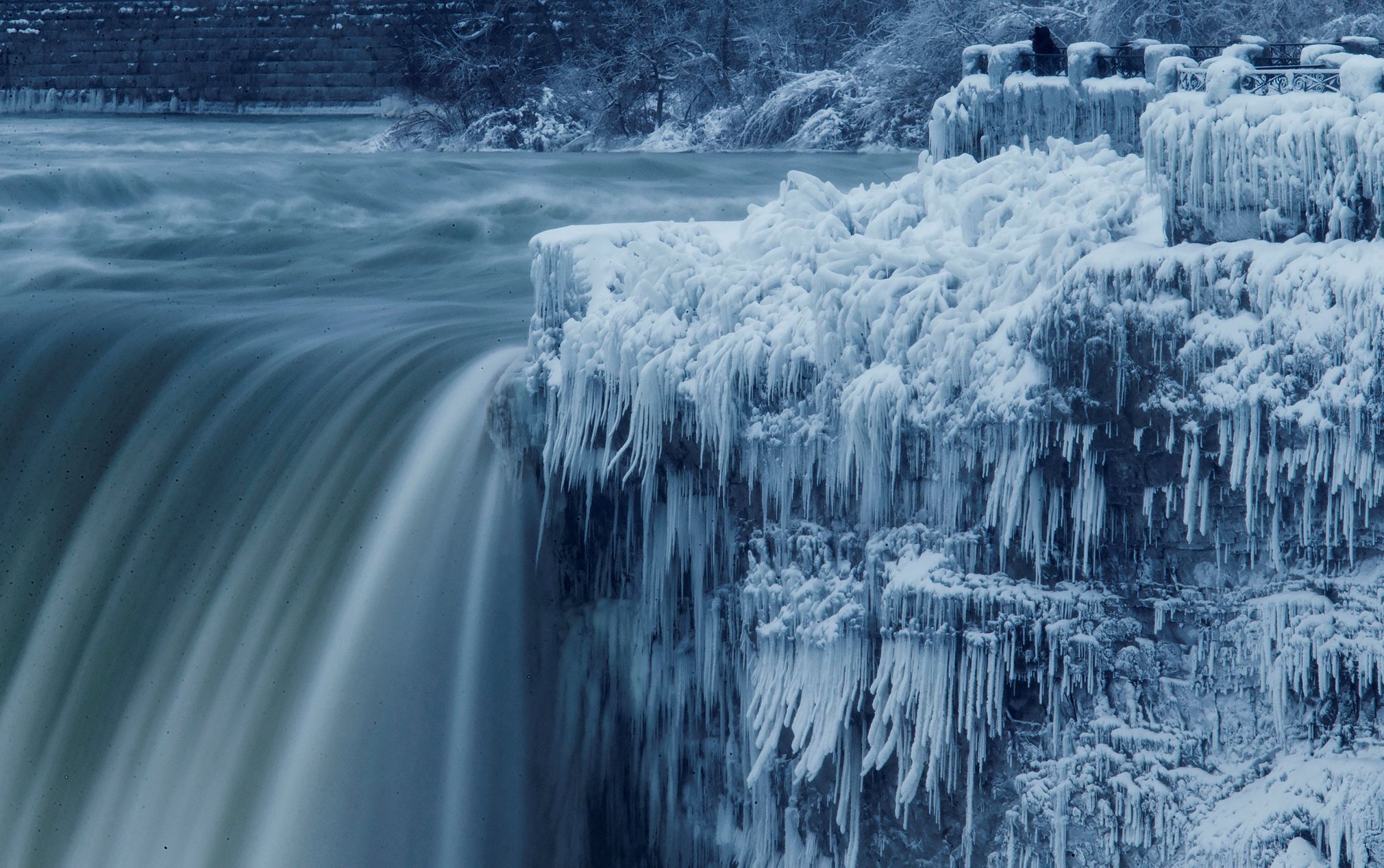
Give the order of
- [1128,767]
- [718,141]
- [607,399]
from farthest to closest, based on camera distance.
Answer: [718,141] → [607,399] → [1128,767]

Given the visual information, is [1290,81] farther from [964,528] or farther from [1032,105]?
[1032,105]

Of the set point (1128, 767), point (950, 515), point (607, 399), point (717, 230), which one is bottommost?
point (1128, 767)

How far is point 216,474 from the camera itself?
8.10 meters

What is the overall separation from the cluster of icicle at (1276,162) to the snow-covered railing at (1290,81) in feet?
0.83

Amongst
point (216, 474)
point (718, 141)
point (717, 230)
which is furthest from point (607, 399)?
point (718, 141)

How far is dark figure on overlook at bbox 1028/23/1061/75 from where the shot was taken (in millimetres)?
8312

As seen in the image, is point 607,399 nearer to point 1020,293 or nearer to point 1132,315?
point 1020,293

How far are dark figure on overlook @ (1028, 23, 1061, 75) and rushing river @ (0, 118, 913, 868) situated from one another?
351 cm

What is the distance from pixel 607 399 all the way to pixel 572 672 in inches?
57.8

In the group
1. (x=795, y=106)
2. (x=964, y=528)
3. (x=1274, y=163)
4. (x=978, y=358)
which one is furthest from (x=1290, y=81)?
(x=795, y=106)

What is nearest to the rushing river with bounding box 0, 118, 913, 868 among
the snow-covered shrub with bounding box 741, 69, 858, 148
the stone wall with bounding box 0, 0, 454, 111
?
the snow-covered shrub with bounding box 741, 69, 858, 148

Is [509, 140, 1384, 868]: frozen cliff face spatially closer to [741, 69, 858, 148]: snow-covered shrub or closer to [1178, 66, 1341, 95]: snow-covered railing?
[1178, 66, 1341, 95]: snow-covered railing

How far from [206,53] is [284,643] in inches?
910

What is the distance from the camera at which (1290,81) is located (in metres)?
5.54
